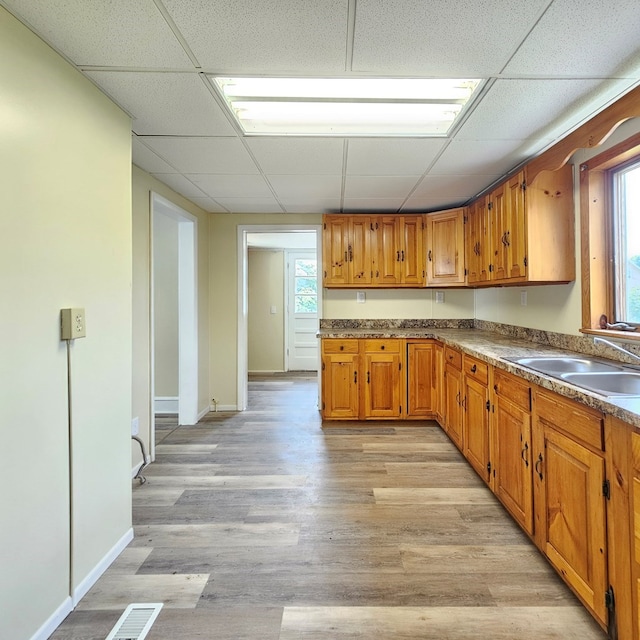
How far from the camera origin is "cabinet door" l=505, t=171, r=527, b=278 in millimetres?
2291

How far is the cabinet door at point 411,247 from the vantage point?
3.63 meters

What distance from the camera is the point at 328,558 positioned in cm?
164

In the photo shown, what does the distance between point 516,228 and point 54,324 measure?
2.65 m

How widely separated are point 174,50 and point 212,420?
122 inches

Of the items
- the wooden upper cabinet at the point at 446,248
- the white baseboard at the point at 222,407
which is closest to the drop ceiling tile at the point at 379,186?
the wooden upper cabinet at the point at 446,248

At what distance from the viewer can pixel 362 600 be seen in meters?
1.41

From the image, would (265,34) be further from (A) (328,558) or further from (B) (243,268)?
(B) (243,268)

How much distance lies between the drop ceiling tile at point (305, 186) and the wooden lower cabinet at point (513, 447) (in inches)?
73.5

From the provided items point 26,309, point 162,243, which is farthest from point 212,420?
point 26,309

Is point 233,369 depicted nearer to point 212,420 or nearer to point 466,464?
point 212,420

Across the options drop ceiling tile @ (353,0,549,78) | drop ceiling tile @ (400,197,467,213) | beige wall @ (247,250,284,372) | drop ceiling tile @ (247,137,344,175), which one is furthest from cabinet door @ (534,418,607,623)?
beige wall @ (247,250,284,372)

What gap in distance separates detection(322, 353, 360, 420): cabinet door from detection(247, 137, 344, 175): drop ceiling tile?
1.71 m

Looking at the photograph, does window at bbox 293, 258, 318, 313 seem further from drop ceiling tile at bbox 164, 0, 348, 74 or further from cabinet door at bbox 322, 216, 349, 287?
drop ceiling tile at bbox 164, 0, 348, 74

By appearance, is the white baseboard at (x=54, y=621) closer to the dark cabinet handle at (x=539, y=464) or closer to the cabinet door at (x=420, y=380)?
the dark cabinet handle at (x=539, y=464)
